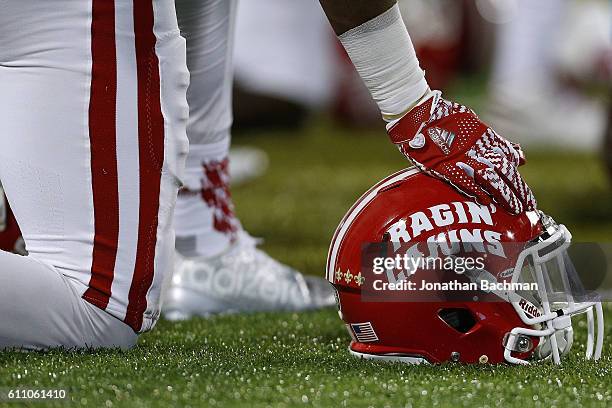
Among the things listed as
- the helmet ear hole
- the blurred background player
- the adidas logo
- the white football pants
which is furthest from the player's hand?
the blurred background player

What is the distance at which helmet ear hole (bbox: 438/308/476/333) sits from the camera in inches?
69.3

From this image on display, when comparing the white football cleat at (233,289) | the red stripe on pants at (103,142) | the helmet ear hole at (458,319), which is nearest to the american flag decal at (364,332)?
the helmet ear hole at (458,319)

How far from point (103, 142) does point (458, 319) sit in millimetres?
601

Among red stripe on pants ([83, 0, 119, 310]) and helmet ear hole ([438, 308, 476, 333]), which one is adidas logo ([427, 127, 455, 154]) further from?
red stripe on pants ([83, 0, 119, 310])

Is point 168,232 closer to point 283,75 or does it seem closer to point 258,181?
point 258,181

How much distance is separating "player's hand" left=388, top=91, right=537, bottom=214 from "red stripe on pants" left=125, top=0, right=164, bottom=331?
37 cm

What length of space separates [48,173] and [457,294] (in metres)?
0.64

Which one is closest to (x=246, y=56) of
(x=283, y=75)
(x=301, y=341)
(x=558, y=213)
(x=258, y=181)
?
(x=283, y=75)

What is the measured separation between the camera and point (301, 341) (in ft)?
6.66

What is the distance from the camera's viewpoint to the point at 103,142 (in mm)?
1716

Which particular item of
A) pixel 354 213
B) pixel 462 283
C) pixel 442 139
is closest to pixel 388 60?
pixel 442 139

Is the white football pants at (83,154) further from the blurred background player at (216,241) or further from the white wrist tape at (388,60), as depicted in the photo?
the blurred background player at (216,241)

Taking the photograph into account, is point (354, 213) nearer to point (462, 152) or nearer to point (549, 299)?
point (462, 152)

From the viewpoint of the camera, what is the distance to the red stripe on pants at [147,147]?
1719mm
